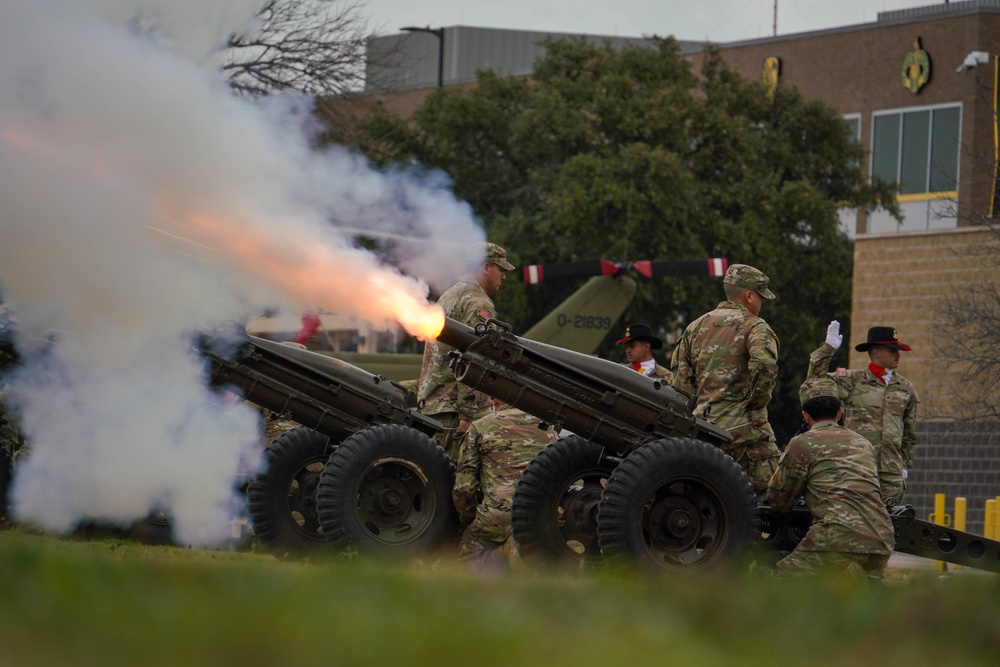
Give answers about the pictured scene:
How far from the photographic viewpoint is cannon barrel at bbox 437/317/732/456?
9406mm

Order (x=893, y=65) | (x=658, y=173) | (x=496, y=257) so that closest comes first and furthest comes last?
(x=496, y=257)
(x=658, y=173)
(x=893, y=65)

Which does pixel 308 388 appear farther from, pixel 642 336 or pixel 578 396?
pixel 642 336

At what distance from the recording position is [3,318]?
11.5 metres

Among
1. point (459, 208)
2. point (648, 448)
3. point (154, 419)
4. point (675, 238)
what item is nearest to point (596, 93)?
point (675, 238)

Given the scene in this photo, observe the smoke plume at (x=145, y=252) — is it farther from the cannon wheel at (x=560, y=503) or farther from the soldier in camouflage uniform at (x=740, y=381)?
the soldier in camouflage uniform at (x=740, y=381)

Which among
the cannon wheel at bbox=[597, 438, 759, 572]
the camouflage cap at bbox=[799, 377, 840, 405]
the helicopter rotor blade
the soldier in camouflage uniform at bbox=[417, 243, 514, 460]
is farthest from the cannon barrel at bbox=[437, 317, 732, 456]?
the helicopter rotor blade

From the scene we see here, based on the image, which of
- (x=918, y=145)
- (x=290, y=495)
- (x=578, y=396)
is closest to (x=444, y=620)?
(x=578, y=396)

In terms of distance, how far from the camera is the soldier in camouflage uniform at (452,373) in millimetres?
11523

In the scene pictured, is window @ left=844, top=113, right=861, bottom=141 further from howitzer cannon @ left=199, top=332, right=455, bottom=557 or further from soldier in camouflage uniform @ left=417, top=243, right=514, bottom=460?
howitzer cannon @ left=199, top=332, right=455, bottom=557

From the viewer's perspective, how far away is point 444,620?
139 inches

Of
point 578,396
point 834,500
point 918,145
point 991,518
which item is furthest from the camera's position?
point 918,145

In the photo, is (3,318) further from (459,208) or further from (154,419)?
(459,208)

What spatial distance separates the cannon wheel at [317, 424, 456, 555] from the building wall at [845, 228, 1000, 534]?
53.5 ft

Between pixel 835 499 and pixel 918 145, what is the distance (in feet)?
116
